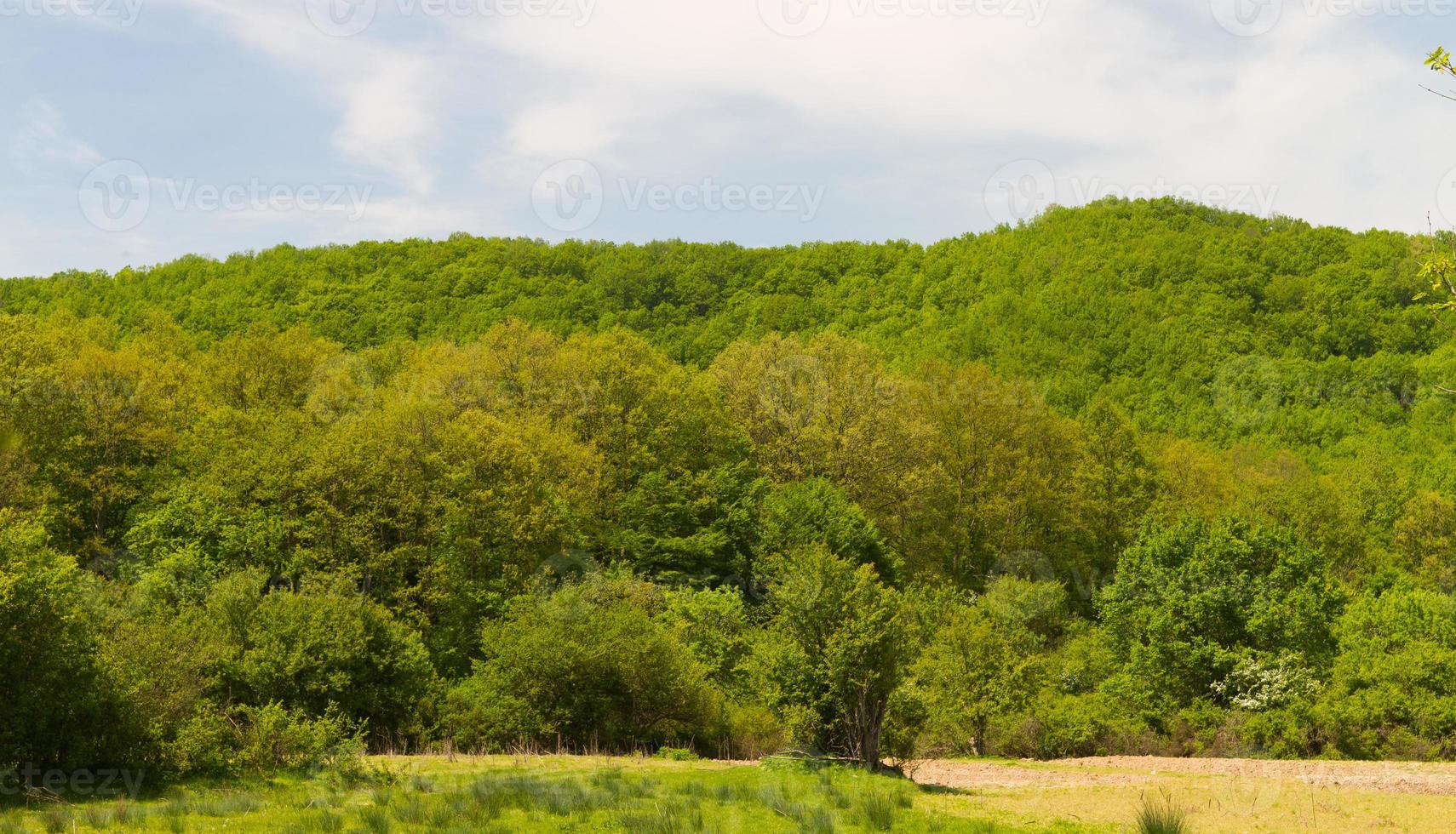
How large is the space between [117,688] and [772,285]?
9607 centimetres

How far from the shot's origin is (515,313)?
97.2 meters

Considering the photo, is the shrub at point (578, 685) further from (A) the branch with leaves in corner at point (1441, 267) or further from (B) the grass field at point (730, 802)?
(A) the branch with leaves in corner at point (1441, 267)

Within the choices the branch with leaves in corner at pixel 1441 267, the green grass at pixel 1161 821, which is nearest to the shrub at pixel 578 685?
the green grass at pixel 1161 821

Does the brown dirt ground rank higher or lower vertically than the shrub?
lower

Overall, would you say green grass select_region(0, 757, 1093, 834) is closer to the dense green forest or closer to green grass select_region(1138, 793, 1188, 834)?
green grass select_region(1138, 793, 1188, 834)

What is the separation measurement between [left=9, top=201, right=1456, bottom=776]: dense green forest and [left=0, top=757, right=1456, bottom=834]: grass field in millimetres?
3099

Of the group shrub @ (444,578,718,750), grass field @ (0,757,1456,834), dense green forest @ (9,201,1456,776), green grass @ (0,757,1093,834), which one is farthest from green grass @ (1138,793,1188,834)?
shrub @ (444,578,718,750)

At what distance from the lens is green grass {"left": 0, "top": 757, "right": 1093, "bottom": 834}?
17.6 meters

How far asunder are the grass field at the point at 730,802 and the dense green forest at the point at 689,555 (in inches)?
122

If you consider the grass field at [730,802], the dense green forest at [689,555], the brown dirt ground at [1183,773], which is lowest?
the brown dirt ground at [1183,773]

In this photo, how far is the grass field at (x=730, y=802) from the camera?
18.1 meters

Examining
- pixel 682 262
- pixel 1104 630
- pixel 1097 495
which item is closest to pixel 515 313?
pixel 682 262

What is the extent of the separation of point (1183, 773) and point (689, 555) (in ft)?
94.6

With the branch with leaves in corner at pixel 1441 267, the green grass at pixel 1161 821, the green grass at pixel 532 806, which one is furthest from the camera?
the green grass at pixel 1161 821
